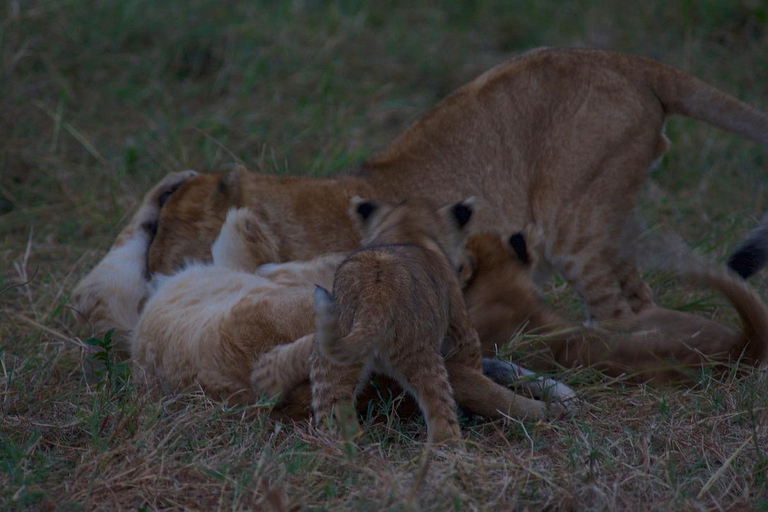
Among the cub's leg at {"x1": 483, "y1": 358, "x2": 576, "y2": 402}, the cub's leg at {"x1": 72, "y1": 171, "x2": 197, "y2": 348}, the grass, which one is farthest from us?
the cub's leg at {"x1": 72, "y1": 171, "x2": 197, "y2": 348}

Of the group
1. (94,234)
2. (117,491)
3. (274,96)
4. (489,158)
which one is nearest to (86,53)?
(274,96)

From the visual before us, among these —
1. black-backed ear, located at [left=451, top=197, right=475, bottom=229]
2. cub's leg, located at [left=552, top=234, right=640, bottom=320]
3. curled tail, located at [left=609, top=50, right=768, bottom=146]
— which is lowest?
cub's leg, located at [left=552, top=234, right=640, bottom=320]

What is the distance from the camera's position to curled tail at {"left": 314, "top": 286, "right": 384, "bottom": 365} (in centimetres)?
344

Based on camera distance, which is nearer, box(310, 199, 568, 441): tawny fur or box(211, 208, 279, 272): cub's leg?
box(310, 199, 568, 441): tawny fur

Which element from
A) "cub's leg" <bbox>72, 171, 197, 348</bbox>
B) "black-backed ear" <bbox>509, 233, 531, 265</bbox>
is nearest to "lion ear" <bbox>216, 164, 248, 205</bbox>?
"cub's leg" <bbox>72, 171, 197, 348</bbox>

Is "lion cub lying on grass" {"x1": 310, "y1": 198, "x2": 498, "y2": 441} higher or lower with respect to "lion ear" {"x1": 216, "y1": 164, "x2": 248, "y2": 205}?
higher

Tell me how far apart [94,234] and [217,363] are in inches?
99.7

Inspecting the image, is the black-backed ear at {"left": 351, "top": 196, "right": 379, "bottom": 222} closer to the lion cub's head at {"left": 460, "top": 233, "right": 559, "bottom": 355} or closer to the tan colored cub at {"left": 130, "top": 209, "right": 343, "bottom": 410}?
the tan colored cub at {"left": 130, "top": 209, "right": 343, "bottom": 410}

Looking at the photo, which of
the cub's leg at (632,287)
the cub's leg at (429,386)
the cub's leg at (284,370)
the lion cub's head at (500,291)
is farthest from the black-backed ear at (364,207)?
the cub's leg at (632,287)

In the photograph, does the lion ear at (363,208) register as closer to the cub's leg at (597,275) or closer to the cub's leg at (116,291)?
the cub's leg at (597,275)

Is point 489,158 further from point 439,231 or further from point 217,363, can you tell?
point 217,363

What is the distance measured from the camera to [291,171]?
675 centimetres

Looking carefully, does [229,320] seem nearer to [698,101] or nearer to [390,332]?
[390,332]

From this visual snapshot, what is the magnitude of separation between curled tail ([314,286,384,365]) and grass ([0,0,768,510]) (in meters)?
0.33
